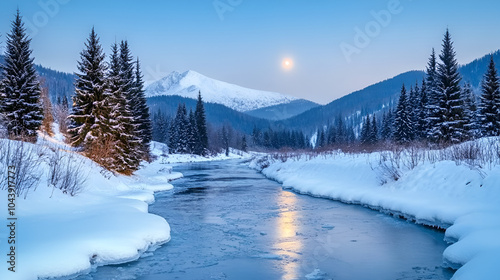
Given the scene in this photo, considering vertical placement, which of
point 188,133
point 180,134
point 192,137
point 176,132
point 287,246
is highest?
point 176,132

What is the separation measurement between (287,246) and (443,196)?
6616 millimetres

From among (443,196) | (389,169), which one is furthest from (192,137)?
(443,196)

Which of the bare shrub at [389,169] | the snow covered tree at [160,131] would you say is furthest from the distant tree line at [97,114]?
the snow covered tree at [160,131]

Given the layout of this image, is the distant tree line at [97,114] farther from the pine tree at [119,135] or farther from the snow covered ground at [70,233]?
the snow covered ground at [70,233]

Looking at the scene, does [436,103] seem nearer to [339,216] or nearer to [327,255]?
[339,216]

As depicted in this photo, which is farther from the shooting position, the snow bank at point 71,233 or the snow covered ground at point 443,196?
the snow covered ground at point 443,196

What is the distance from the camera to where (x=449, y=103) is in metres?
33.4

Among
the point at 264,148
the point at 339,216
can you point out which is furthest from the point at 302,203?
the point at 264,148

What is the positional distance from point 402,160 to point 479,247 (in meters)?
10.6

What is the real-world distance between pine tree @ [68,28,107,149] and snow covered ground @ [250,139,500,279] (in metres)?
14.3

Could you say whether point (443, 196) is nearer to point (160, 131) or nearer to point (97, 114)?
point (97, 114)

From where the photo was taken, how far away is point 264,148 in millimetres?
142000

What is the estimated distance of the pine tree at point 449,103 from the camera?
32.8 metres

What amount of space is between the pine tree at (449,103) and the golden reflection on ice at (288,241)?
2286cm
